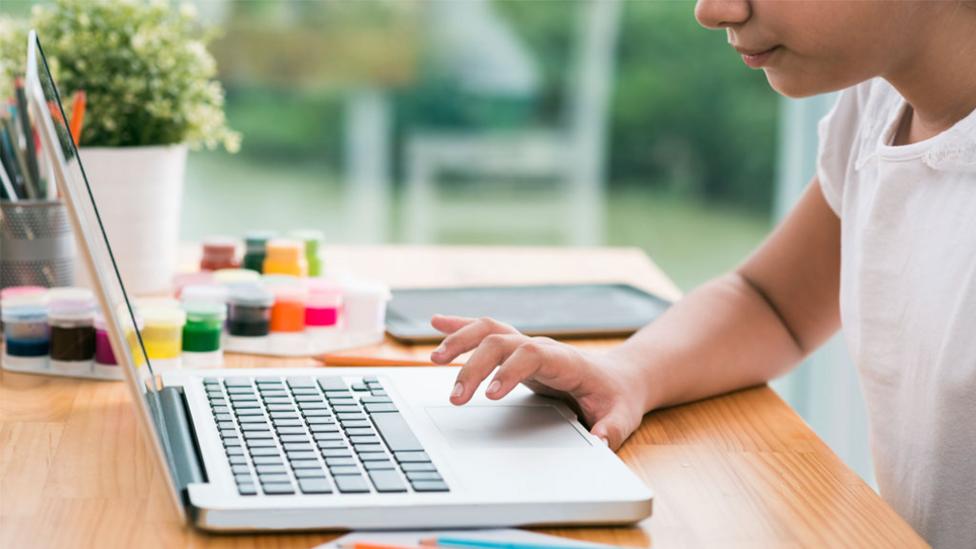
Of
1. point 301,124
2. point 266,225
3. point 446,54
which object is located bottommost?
point 266,225

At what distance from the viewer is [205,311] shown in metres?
1.05

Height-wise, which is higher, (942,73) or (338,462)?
(942,73)

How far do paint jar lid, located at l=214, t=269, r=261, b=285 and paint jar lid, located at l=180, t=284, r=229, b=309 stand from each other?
2 cm

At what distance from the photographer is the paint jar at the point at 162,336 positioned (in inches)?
39.1

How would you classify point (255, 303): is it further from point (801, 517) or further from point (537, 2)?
point (537, 2)

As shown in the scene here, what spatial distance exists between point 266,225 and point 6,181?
2.21 m

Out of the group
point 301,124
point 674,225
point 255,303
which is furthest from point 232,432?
point 674,225

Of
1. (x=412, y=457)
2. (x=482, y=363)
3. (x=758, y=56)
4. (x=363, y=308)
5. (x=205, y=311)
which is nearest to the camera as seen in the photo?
(x=412, y=457)

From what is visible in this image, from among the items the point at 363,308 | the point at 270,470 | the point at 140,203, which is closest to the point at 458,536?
the point at 270,470

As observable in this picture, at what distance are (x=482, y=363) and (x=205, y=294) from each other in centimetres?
36

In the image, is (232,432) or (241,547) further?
(232,432)

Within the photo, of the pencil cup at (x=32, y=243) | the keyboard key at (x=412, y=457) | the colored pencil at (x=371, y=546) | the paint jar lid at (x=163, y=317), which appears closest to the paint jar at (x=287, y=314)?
the paint jar lid at (x=163, y=317)

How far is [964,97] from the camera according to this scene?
0.97 m

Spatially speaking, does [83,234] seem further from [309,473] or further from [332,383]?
[332,383]
